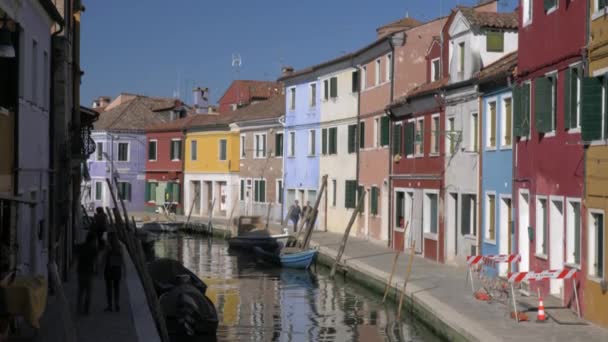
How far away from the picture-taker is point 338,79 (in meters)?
40.9

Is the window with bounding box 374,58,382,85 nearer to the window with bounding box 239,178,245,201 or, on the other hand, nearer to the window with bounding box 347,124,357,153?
the window with bounding box 347,124,357,153

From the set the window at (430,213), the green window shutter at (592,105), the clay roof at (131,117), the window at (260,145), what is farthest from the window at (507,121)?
the clay roof at (131,117)

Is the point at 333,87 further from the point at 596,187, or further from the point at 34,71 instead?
the point at 596,187

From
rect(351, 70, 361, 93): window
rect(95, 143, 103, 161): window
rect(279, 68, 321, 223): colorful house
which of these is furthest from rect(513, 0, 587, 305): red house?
rect(95, 143, 103, 161): window

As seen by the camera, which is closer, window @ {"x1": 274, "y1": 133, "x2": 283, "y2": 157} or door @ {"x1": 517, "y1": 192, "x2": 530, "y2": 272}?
door @ {"x1": 517, "y1": 192, "x2": 530, "y2": 272}

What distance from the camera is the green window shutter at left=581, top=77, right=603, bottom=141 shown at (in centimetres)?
1527

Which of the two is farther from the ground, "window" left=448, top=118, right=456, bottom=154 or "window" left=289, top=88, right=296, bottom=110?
"window" left=289, top=88, right=296, bottom=110

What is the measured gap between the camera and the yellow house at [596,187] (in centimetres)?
1507

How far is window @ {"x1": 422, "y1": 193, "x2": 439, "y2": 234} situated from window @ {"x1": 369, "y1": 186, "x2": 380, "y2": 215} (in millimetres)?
6182

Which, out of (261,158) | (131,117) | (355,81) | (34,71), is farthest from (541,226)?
(131,117)

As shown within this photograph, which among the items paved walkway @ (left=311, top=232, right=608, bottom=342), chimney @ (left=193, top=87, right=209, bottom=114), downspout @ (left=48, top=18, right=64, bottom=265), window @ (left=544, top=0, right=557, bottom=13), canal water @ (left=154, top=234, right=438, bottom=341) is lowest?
canal water @ (left=154, top=234, right=438, bottom=341)

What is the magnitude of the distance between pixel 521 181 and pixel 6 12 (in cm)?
1242

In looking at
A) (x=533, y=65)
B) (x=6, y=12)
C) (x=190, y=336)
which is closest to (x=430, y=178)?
(x=533, y=65)

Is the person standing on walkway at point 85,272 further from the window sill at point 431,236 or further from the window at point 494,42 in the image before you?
the window sill at point 431,236
